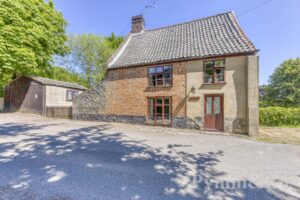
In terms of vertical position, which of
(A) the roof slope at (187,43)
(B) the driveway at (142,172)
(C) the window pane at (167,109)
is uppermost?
(A) the roof slope at (187,43)

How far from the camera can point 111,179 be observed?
13.8 feet

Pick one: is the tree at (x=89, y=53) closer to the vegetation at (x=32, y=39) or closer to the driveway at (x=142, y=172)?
the vegetation at (x=32, y=39)

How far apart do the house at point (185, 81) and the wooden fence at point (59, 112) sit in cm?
130

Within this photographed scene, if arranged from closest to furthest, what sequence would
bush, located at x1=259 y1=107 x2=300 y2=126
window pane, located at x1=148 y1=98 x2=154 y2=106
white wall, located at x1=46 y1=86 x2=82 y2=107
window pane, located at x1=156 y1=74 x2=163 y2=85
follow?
window pane, located at x1=156 y1=74 x2=163 y2=85
window pane, located at x1=148 y1=98 x2=154 y2=106
bush, located at x1=259 y1=107 x2=300 y2=126
white wall, located at x1=46 y1=86 x2=82 y2=107

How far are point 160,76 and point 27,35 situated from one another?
15.9 meters

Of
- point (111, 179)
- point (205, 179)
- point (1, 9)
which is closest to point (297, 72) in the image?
point (205, 179)

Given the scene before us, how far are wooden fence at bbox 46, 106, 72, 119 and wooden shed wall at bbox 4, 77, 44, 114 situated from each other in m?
1.27

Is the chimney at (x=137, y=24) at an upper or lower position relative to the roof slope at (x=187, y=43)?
upper

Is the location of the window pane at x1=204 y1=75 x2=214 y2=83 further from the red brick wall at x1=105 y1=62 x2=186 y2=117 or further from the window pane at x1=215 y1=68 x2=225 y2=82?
the red brick wall at x1=105 y1=62 x2=186 y2=117

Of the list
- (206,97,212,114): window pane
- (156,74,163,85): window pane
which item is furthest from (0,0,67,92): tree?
(206,97,212,114): window pane

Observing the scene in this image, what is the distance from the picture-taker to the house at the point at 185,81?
1135 centimetres

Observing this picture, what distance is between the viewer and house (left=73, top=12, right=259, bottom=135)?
1135 cm

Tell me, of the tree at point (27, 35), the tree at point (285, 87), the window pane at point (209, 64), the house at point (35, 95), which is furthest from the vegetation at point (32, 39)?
the tree at point (285, 87)

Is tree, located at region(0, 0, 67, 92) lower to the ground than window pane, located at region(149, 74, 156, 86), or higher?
higher
